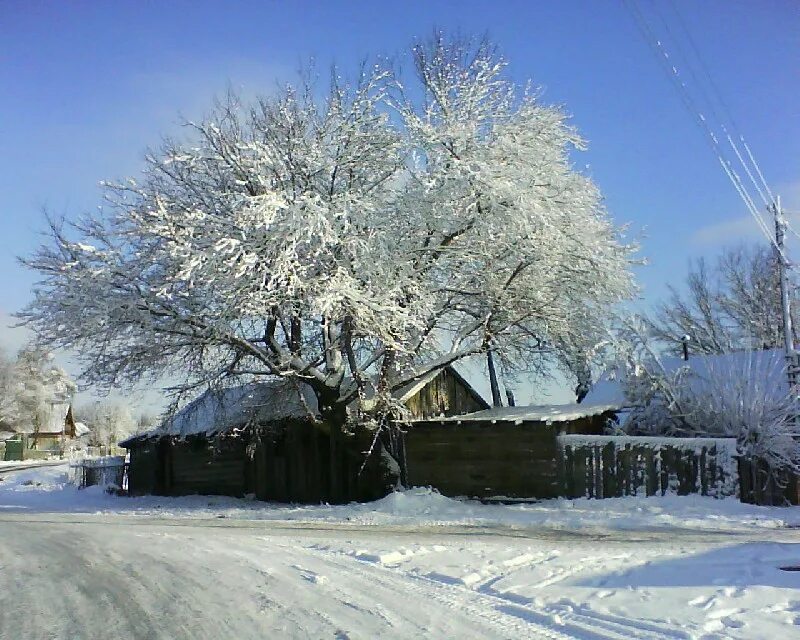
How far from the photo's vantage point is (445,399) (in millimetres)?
30656

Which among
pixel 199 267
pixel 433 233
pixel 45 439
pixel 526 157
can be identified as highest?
pixel 526 157

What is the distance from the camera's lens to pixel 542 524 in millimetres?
16188

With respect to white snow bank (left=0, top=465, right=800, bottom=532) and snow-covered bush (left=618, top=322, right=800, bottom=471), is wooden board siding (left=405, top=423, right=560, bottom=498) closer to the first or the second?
white snow bank (left=0, top=465, right=800, bottom=532)

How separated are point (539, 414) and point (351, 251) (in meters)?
8.09

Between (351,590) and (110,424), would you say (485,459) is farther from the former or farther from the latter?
(110,424)

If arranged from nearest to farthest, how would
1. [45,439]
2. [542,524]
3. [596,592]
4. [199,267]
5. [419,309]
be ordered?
[596,592] → [542,524] → [199,267] → [419,309] → [45,439]

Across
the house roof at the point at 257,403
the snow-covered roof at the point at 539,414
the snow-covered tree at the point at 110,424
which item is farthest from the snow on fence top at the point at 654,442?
the snow-covered tree at the point at 110,424

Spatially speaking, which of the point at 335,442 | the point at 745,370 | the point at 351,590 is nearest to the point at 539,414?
the point at 745,370

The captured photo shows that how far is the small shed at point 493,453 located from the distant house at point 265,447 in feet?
4.33

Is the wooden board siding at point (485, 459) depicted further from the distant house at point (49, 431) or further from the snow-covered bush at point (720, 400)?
the distant house at point (49, 431)

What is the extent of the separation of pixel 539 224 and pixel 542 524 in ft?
25.3

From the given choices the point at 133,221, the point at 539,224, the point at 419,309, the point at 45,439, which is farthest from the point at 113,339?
the point at 45,439

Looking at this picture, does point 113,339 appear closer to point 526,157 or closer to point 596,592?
point 526,157

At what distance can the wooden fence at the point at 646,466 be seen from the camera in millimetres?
18891
